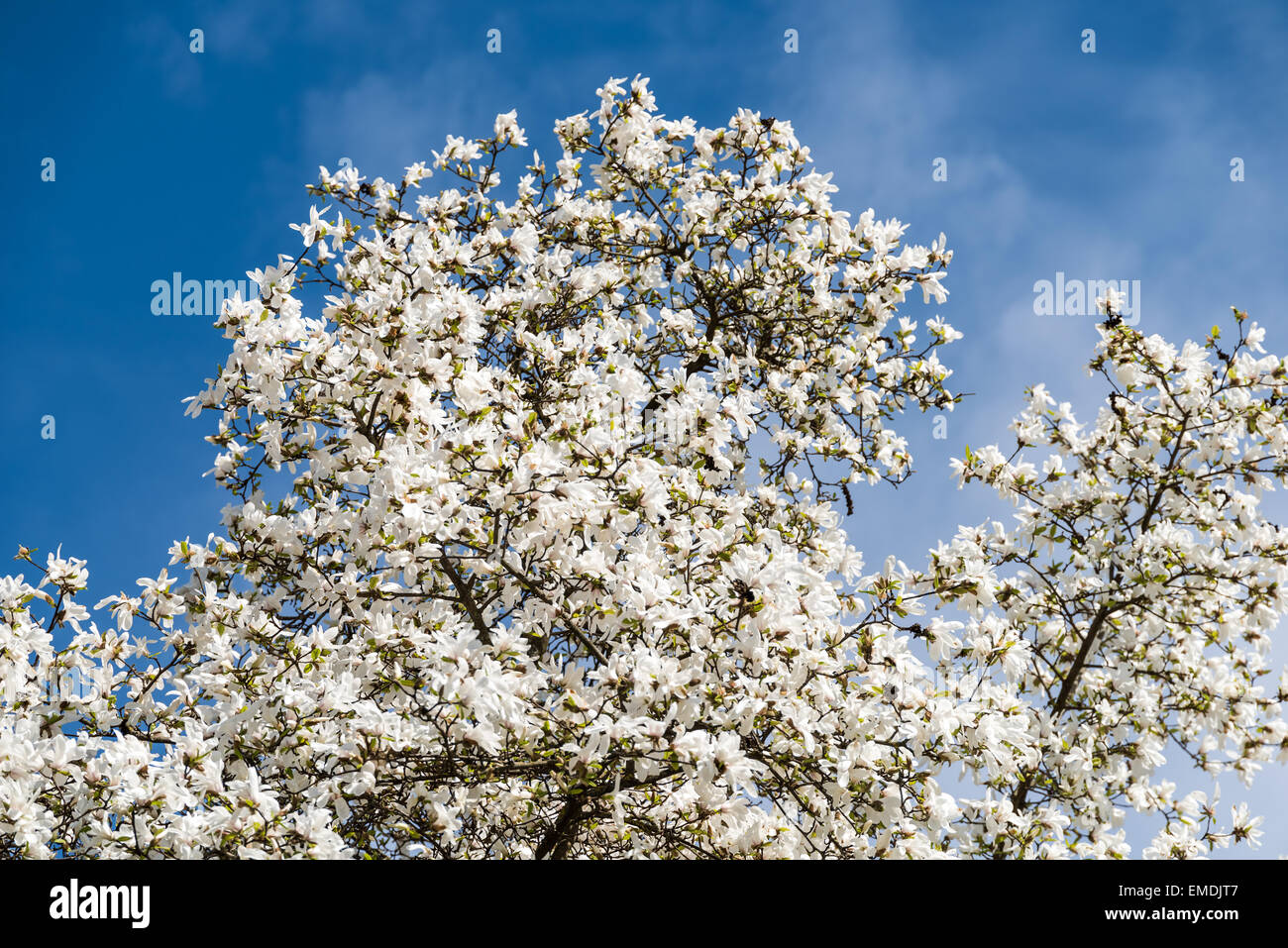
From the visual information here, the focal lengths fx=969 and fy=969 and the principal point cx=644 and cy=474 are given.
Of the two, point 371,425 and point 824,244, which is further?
point 824,244

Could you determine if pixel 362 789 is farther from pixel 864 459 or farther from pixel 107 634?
pixel 864 459

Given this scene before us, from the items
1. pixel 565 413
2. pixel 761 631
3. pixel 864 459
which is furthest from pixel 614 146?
pixel 761 631

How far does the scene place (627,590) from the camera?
5938 millimetres

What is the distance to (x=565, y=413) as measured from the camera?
6.71 meters

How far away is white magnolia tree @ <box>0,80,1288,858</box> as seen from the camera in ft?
19.1

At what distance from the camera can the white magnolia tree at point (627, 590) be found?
230 inches

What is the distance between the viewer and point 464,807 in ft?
23.0
